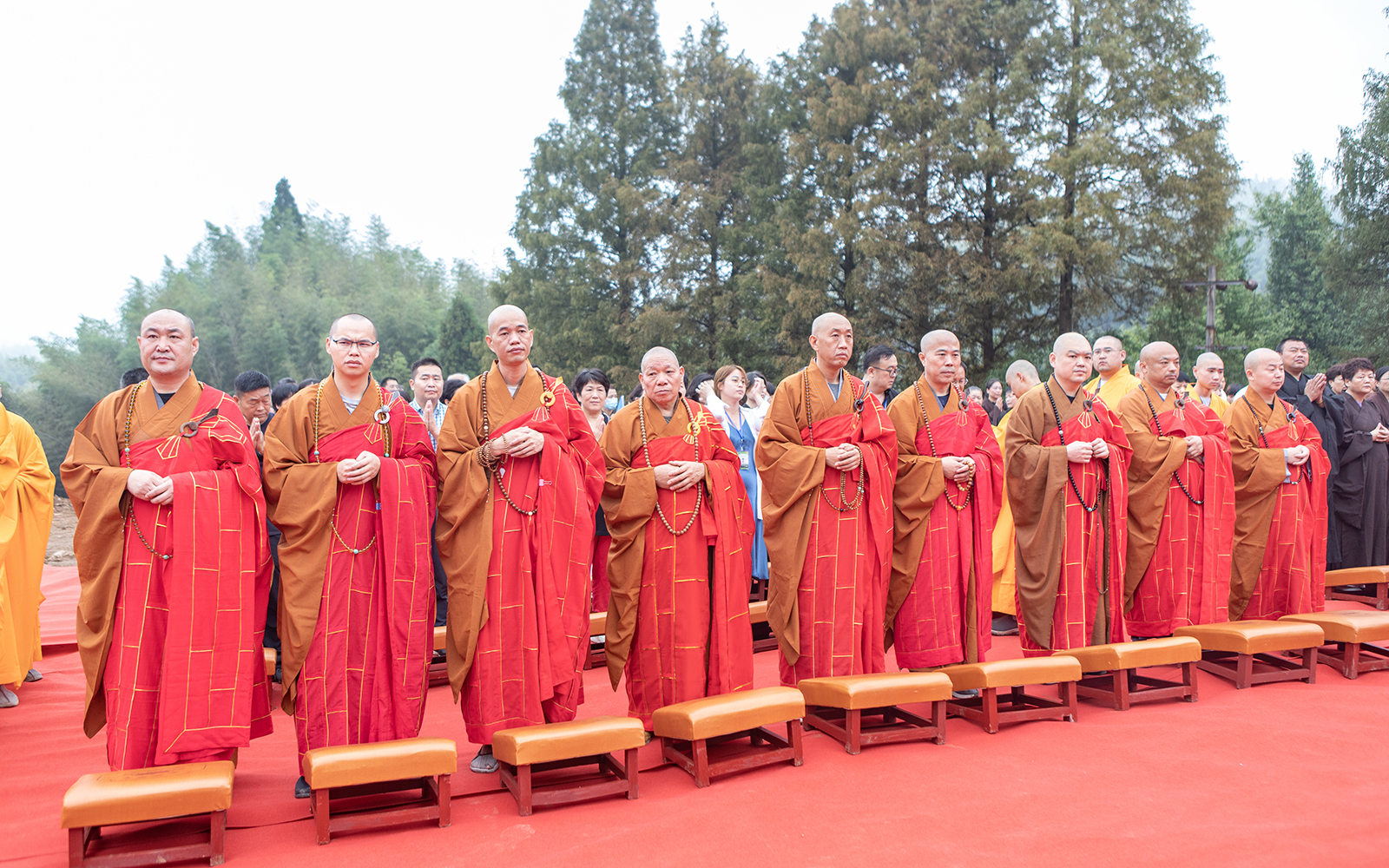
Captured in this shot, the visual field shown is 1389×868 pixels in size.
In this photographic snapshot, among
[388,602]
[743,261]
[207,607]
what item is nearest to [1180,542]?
[388,602]

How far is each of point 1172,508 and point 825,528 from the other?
9.29 feet

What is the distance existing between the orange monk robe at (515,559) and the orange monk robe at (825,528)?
1.16 metres

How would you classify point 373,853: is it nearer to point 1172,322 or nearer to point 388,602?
point 388,602

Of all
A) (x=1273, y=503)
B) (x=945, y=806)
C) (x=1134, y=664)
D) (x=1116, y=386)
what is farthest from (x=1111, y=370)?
(x=945, y=806)

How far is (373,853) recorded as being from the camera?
3.68 metres

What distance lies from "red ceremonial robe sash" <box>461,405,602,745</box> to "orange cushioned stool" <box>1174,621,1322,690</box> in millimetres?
4149

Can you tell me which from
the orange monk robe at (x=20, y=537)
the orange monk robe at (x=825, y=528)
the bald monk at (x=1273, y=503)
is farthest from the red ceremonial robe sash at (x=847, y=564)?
the orange monk robe at (x=20, y=537)

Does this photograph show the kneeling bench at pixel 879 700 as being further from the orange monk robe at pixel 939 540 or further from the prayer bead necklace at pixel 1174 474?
the prayer bead necklace at pixel 1174 474

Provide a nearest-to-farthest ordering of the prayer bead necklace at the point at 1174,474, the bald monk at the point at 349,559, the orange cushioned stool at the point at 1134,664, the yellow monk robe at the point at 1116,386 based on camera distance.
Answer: the bald monk at the point at 349,559, the orange cushioned stool at the point at 1134,664, the prayer bead necklace at the point at 1174,474, the yellow monk robe at the point at 1116,386

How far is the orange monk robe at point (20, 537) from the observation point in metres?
5.69

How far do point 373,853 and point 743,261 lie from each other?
75.7 feet

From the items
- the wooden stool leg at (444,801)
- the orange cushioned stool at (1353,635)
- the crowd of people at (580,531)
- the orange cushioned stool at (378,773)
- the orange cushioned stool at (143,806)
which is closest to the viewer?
the orange cushioned stool at (143,806)

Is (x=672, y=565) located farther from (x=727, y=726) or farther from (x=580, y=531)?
(x=727, y=726)

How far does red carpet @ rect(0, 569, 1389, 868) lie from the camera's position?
3492 millimetres
